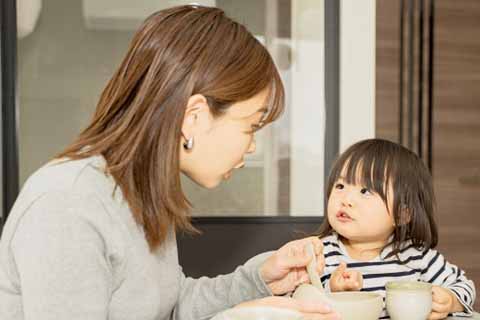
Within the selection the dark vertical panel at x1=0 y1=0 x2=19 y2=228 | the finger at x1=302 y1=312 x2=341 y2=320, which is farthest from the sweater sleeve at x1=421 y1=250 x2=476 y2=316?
the dark vertical panel at x1=0 y1=0 x2=19 y2=228

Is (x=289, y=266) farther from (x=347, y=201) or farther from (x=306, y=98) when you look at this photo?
(x=306, y=98)

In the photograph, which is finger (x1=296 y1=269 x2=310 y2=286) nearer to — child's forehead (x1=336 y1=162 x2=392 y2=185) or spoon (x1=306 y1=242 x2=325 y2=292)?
spoon (x1=306 y1=242 x2=325 y2=292)

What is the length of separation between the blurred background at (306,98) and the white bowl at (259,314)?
6.24 ft

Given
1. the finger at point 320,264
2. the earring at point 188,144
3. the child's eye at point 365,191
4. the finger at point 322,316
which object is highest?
the earring at point 188,144

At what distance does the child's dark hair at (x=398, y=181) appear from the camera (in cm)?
143

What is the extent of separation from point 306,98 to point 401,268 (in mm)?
1497

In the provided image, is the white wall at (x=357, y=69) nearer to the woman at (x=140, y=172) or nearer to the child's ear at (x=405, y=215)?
the child's ear at (x=405, y=215)

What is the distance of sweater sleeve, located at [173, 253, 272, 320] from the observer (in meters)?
1.25

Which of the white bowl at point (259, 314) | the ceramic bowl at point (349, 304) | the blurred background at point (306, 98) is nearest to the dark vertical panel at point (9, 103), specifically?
the blurred background at point (306, 98)

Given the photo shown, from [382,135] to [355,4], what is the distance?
0.59 m

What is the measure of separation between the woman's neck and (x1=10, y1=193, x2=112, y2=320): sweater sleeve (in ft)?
2.51

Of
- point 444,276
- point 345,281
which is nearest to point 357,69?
point 444,276

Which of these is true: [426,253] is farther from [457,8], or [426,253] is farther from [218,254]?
[457,8]

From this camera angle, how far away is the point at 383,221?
1.42 metres
